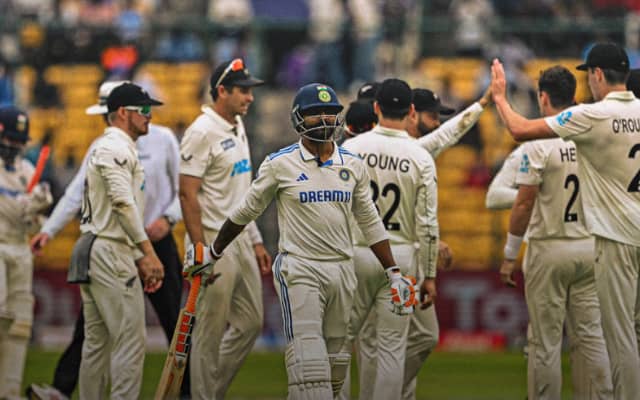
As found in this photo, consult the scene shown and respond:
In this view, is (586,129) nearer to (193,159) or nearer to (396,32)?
(193,159)

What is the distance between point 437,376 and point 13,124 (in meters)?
6.54

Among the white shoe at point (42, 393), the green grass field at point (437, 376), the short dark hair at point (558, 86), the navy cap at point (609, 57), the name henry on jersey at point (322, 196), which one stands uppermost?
the navy cap at point (609, 57)

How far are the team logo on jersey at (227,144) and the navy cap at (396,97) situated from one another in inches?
55.4

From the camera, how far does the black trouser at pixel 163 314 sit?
11.6 metres

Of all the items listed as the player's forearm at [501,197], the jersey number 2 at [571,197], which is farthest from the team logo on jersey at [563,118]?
the player's forearm at [501,197]

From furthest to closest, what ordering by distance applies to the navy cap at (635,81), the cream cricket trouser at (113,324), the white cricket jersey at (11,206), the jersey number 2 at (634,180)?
the white cricket jersey at (11,206)
the navy cap at (635,81)
the cream cricket trouser at (113,324)
the jersey number 2 at (634,180)

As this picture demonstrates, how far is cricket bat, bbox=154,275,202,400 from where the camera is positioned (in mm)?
9961

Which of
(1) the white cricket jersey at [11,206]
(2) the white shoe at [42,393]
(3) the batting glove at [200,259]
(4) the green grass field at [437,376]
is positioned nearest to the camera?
(3) the batting glove at [200,259]

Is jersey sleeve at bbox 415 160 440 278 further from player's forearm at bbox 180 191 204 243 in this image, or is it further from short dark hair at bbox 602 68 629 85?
player's forearm at bbox 180 191 204 243

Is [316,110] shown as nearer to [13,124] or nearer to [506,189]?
[506,189]

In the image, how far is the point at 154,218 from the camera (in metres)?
12.0

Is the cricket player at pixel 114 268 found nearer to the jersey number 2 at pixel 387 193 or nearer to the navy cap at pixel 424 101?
the jersey number 2 at pixel 387 193

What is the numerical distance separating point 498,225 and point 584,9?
5.22m

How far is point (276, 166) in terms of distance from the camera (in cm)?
939
